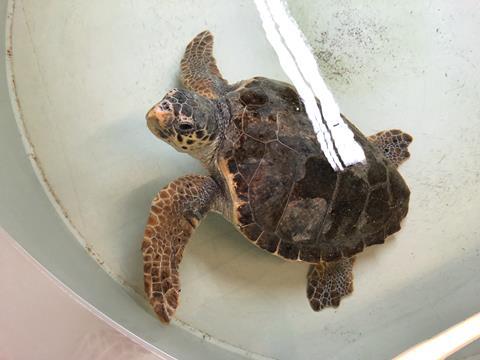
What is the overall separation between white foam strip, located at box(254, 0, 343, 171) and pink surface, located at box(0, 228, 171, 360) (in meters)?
0.91

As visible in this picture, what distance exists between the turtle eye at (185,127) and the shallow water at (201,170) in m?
0.38

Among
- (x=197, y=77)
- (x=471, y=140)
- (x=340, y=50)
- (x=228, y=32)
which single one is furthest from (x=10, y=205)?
(x=471, y=140)

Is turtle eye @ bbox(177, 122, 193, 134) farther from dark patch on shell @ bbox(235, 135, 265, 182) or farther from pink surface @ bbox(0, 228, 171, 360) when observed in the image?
pink surface @ bbox(0, 228, 171, 360)

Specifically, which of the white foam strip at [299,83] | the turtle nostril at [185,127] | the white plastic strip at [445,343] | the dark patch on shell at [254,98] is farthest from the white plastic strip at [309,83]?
the white plastic strip at [445,343]

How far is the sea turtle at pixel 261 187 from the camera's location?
1485mm

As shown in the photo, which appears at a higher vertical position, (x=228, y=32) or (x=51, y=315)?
(x=228, y=32)

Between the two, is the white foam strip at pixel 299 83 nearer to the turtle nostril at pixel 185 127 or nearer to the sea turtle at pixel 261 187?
the sea turtle at pixel 261 187

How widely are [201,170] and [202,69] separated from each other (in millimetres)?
421

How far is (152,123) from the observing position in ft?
4.73

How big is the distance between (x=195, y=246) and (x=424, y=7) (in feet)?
5.46

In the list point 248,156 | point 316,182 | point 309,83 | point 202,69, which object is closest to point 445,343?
point 316,182

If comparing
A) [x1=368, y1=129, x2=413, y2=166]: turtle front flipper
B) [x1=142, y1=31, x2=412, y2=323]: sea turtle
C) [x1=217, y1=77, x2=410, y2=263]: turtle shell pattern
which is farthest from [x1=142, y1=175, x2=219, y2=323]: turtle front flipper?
[x1=368, y1=129, x2=413, y2=166]: turtle front flipper

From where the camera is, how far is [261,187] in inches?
58.8

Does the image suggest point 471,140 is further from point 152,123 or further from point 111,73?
point 111,73
